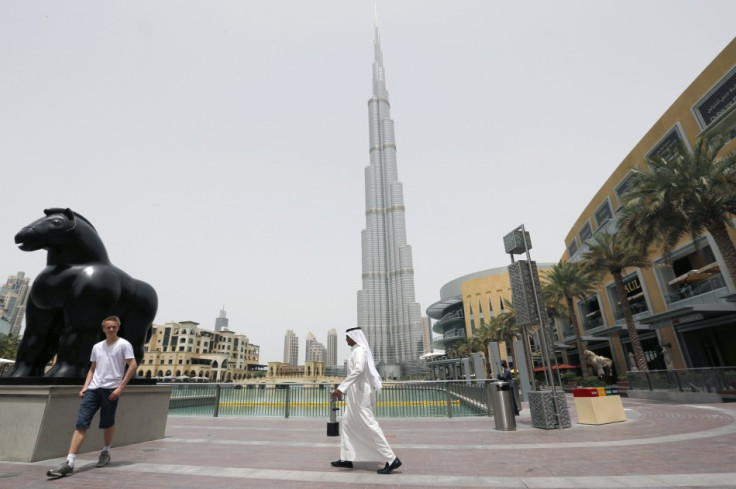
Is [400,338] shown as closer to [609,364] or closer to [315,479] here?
[609,364]

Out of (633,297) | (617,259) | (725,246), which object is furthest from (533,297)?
(633,297)

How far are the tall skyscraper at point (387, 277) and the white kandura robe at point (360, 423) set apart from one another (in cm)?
13204

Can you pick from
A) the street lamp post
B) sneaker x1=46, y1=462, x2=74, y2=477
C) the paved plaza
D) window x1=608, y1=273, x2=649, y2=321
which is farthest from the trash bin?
window x1=608, y1=273, x2=649, y2=321

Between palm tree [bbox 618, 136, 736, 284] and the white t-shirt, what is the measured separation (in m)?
20.0

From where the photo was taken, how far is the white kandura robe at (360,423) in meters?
4.62

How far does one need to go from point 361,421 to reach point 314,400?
8.71 meters

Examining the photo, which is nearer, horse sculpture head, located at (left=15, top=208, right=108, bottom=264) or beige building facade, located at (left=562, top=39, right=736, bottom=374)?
horse sculpture head, located at (left=15, top=208, right=108, bottom=264)

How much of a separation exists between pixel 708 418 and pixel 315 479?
425 inches

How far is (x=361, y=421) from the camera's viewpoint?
4.87 meters

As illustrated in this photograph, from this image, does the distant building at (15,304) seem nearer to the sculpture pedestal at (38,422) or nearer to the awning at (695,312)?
the sculpture pedestal at (38,422)

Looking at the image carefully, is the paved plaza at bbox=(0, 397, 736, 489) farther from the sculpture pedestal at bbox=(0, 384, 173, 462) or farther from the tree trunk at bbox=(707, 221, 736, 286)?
the tree trunk at bbox=(707, 221, 736, 286)

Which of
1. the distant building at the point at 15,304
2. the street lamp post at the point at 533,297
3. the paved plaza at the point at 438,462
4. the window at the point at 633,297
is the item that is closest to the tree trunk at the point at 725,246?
the paved plaza at the point at 438,462

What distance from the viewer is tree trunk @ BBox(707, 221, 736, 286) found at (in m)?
15.5

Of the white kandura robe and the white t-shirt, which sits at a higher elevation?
the white t-shirt
